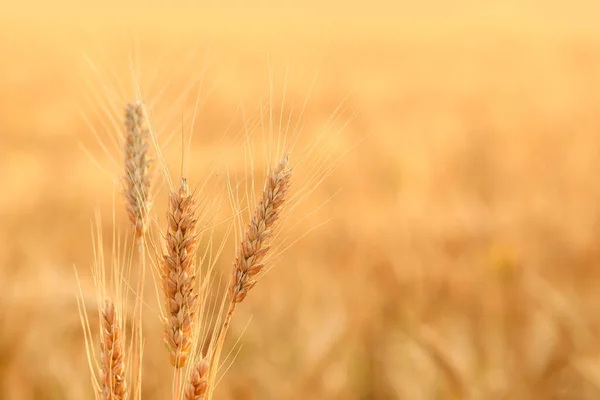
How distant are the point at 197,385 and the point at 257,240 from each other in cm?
14

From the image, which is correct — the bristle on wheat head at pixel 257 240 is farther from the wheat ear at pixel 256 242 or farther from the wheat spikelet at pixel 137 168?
the wheat spikelet at pixel 137 168

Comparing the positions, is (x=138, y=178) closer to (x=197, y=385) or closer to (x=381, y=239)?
(x=197, y=385)

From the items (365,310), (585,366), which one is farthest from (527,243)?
(585,366)

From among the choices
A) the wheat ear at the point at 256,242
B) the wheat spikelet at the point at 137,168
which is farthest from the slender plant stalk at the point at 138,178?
the wheat ear at the point at 256,242

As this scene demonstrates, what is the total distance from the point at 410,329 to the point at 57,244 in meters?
1.34

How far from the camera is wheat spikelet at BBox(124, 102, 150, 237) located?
758 millimetres

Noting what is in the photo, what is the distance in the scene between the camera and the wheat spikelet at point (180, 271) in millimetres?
656

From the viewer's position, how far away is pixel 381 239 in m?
2.57

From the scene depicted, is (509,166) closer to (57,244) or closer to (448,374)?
(57,244)

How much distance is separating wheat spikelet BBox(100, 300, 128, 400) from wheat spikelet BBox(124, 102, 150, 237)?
0.33ft

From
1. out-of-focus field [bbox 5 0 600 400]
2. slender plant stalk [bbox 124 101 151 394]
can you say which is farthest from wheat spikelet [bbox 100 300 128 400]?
out-of-focus field [bbox 5 0 600 400]

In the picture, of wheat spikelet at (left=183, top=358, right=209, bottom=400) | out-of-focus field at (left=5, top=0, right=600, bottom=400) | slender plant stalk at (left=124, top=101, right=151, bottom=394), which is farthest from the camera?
out-of-focus field at (left=5, top=0, right=600, bottom=400)

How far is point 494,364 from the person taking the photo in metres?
1.57

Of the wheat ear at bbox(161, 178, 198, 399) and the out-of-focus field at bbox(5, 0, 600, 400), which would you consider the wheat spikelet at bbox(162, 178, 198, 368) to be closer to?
the wheat ear at bbox(161, 178, 198, 399)
